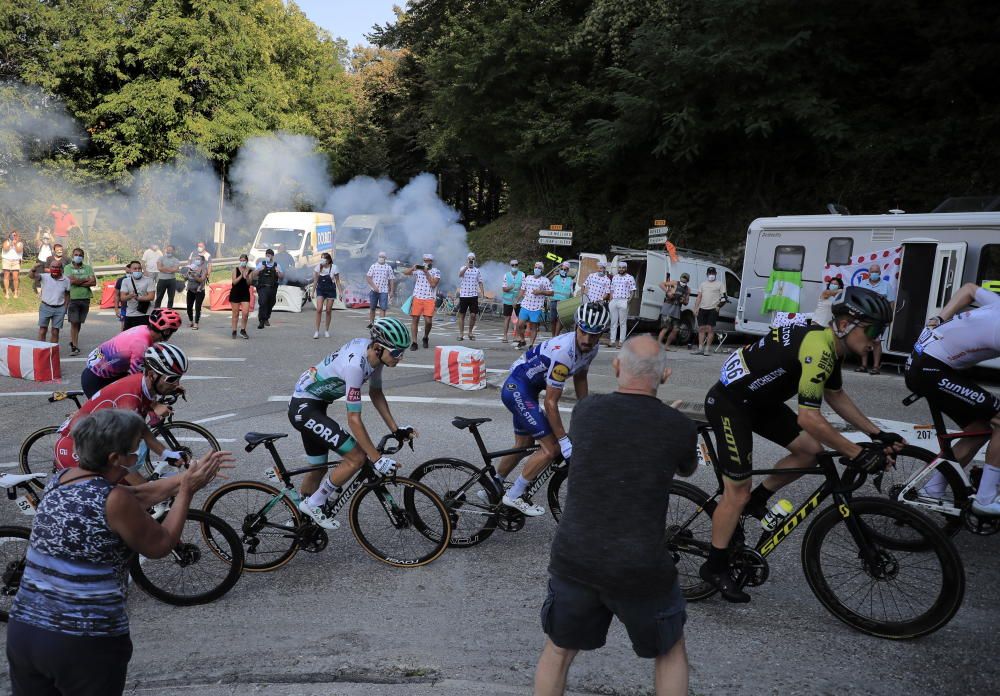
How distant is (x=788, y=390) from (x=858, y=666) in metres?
1.52

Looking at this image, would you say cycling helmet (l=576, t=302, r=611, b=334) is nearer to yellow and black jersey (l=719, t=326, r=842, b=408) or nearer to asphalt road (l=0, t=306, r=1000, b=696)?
yellow and black jersey (l=719, t=326, r=842, b=408)

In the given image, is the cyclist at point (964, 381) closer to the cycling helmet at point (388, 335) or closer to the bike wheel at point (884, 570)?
the bike wheel at point (884, 570)

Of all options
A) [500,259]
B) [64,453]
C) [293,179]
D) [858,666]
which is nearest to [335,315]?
[500,259]

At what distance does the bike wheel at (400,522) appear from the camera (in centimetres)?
564

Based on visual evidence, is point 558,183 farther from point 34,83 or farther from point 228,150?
point 34,83

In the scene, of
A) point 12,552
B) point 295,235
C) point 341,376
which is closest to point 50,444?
point 12,552

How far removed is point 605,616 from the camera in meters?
3.17

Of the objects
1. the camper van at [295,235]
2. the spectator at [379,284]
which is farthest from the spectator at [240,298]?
the camper van at [295,235]

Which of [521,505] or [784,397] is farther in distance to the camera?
[521,505]

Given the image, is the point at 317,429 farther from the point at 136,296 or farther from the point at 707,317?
the point at 707,317

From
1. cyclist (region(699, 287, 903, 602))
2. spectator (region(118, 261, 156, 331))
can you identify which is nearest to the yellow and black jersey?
cyclist (region(699, 287, 903, 602))

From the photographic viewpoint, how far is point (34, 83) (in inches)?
1409

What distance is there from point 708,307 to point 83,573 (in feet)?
52.6

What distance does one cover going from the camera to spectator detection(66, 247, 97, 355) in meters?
14.3
